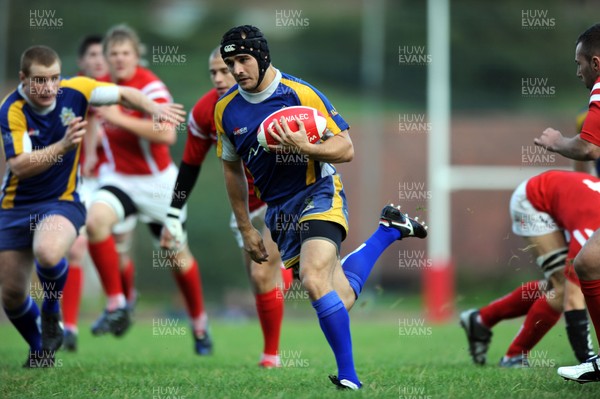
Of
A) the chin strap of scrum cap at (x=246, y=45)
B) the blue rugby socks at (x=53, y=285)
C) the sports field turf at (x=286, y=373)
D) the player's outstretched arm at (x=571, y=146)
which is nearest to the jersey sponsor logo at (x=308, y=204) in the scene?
the chin strap of scrum cap at (x=246, y=45)

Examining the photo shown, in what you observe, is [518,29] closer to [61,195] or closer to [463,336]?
[463,336]

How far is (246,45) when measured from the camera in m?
5.48

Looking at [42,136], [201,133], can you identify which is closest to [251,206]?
[201,133]

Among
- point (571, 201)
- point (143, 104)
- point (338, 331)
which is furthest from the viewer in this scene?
point (143, 104)

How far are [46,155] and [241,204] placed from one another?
1.67 meters

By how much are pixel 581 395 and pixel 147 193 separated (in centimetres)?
500

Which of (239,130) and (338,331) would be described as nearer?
(338,331)

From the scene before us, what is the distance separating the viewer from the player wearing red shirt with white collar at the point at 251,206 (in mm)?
7117

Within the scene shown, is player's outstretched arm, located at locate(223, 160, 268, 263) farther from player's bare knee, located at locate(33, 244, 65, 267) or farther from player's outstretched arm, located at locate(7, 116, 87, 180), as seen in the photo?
player's bare knee, located at locate(33, 244, 65, 267)

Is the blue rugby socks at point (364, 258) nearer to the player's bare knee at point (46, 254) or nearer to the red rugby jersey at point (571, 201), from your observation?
the red rugby jersey at point (571, 201)

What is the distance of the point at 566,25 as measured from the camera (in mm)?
16906

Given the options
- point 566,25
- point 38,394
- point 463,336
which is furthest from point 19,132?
point 566,25

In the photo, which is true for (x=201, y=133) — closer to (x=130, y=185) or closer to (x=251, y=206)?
(x=251, y=206)

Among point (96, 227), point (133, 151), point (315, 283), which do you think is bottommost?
point (315, 283)
